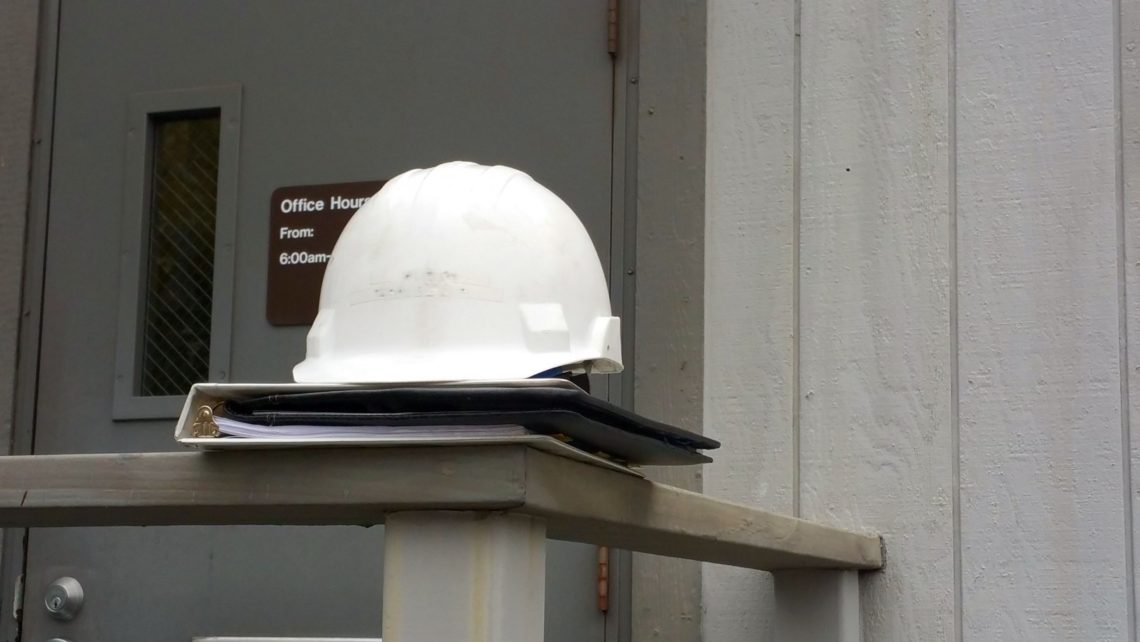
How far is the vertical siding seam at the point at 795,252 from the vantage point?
232cm

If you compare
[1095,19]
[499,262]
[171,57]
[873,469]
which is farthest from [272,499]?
[171,57]

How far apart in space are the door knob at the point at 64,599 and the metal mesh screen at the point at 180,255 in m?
0.34

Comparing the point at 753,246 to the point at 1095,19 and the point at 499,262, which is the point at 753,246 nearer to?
the point at 1095,19

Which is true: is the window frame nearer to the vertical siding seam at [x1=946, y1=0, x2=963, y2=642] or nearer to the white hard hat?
the white hard hat

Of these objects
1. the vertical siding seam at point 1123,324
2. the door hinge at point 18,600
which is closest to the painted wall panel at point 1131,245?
the vertical siding seam at point 1123,324

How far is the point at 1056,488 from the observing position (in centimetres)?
214

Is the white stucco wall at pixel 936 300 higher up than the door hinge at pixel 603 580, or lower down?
higher up

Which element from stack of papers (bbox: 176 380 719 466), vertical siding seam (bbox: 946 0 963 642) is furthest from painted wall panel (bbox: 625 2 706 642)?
stack of papers (bbox: 176 380 719 466)

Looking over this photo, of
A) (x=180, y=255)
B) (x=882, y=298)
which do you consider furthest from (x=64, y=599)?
(x=882, y=298)

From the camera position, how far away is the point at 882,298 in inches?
90.2

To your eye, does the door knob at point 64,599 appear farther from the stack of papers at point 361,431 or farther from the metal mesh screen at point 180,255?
the stack of papers at point 361,431

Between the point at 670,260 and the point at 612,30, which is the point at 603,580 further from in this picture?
the point at 612,30

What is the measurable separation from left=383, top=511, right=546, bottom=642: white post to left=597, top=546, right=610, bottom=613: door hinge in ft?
3.55

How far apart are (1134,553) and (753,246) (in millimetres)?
689
